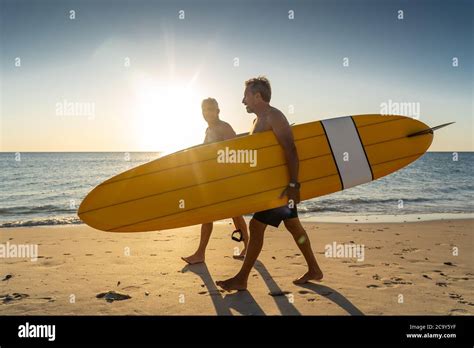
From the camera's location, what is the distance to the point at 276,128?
134 inches

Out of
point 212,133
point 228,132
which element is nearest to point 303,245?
point 228,132

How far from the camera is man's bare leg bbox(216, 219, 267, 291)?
3350 mm

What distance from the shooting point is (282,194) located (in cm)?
341

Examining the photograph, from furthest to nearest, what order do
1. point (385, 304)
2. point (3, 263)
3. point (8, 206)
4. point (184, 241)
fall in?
point (8, 206) → point (184, 241) → point (3, 263) → point (385, 304)

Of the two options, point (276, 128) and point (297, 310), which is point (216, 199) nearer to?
point (276, 128)

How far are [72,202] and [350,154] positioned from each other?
11.6 meters

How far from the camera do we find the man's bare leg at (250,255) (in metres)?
3.35

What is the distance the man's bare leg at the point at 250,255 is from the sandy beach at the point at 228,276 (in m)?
0.08

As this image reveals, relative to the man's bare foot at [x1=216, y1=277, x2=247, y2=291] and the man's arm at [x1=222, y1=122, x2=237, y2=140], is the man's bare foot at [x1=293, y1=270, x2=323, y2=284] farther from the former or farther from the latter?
the man's arm at [x1=222, y1=122, x2=237, y2=140]

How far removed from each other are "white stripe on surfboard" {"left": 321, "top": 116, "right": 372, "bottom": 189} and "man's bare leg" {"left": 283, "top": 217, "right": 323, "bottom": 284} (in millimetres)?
887

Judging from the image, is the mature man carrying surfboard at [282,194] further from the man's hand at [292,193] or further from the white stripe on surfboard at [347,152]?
the white stripe on surfboard at [347,152]

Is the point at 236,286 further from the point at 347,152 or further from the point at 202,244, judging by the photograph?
the point at 347,152

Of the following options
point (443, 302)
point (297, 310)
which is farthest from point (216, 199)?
point (443, 302)

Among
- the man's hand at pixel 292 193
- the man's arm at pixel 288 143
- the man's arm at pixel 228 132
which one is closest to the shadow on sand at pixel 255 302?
the man's hand at pixel 292 193
